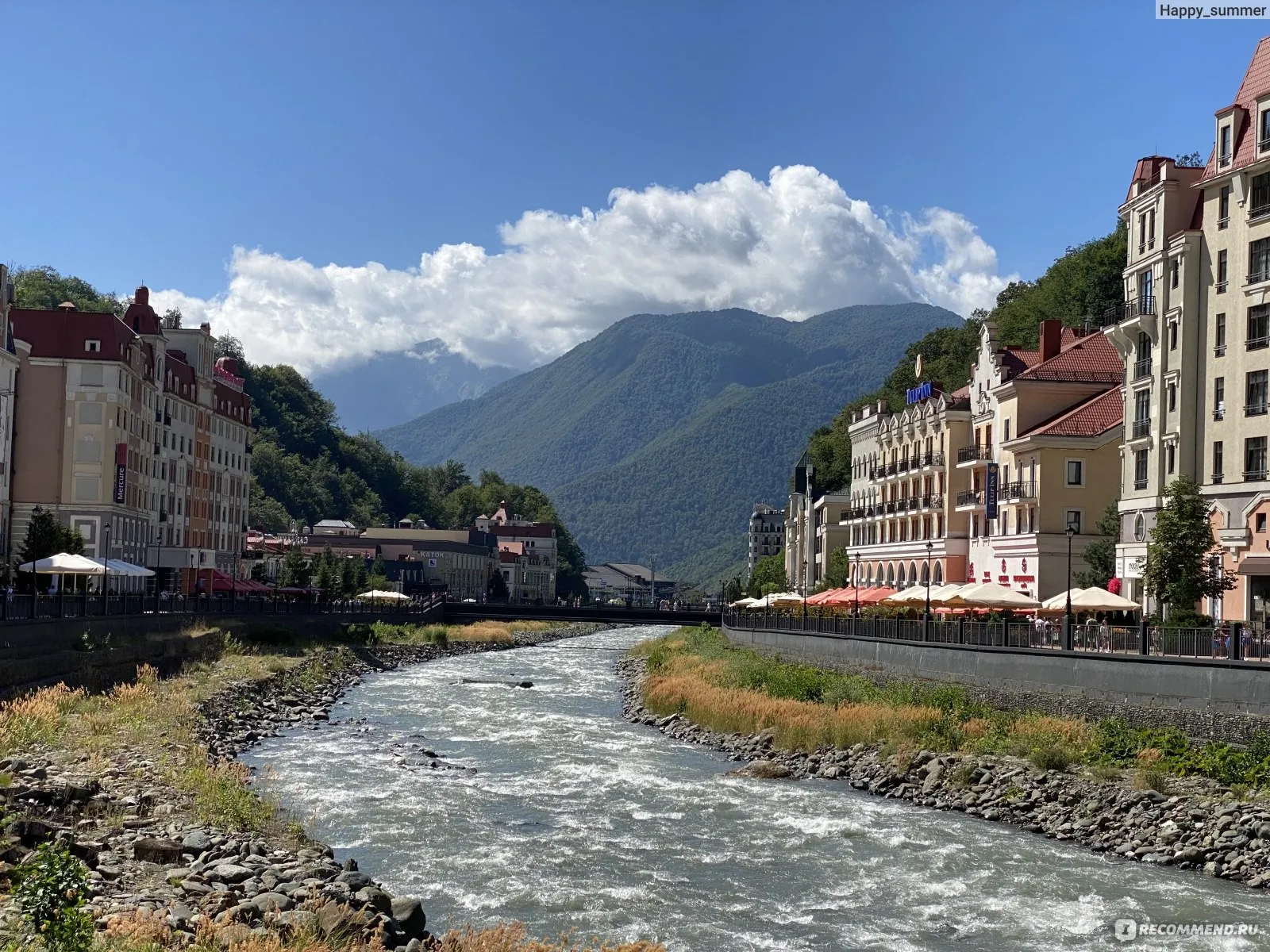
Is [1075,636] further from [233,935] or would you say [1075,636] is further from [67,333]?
[67,333]

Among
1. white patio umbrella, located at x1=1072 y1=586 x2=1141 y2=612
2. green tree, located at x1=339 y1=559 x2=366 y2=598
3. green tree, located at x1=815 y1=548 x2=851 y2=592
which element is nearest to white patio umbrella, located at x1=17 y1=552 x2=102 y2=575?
white patio umbrella, located at x1=1072 y1=586 x2=1141 y2=612

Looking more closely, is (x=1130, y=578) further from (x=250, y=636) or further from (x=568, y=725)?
(x=250, y=636)

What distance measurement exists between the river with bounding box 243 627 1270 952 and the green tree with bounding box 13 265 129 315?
12842 centimetres

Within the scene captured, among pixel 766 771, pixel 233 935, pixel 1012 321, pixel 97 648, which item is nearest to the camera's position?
pixel 233 935

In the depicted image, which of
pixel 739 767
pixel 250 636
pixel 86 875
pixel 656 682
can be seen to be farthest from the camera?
pixel 250 636

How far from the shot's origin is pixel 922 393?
3765 inches

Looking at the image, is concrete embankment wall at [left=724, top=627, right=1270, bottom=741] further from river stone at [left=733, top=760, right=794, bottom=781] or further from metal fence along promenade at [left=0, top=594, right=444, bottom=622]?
metal fence along promenade at [left=0, top=594, right=444, bottom=622]

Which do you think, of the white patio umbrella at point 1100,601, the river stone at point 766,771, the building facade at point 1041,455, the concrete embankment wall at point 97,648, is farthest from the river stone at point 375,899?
the building facade at point 1041,455

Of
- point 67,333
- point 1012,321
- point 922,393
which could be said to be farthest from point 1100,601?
point 1012,321

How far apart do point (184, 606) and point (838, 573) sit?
179 feet

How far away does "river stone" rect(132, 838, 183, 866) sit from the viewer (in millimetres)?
22828

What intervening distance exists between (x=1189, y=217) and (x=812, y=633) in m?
25.5

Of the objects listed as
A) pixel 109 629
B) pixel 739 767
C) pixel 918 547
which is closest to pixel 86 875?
pixel 739 767

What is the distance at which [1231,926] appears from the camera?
23578 mm
